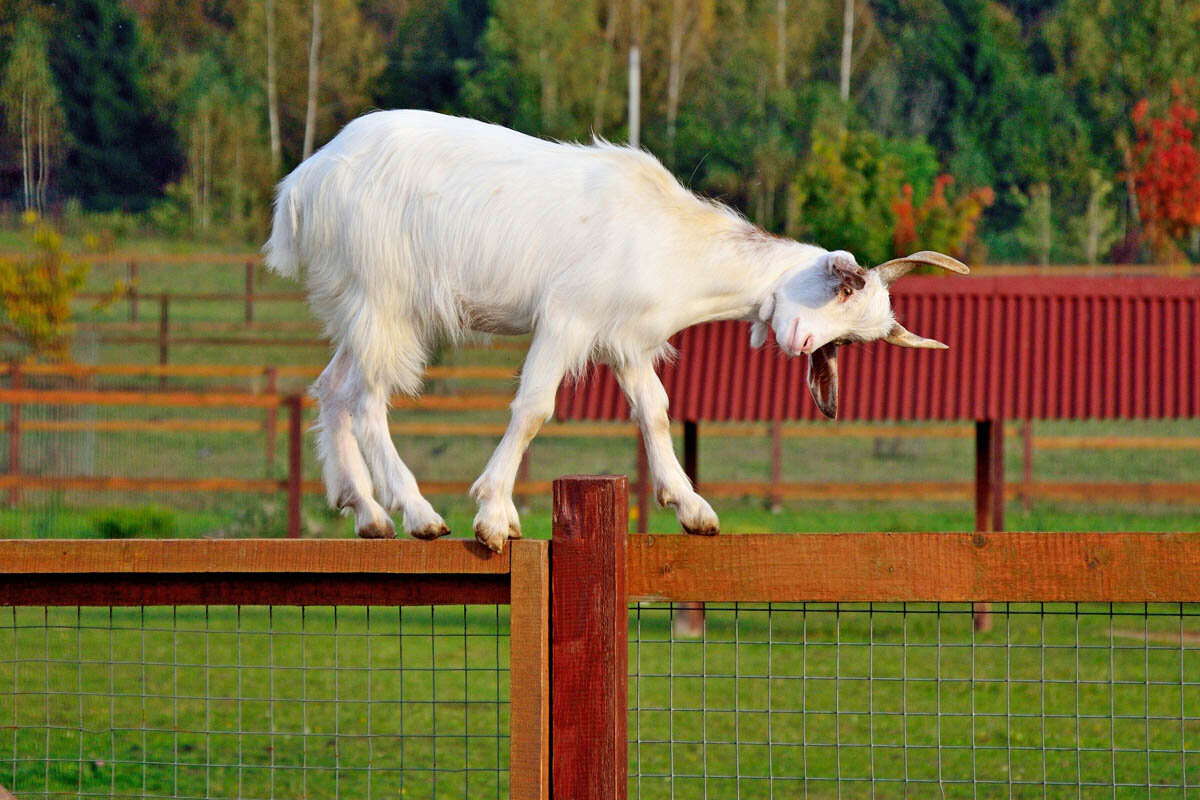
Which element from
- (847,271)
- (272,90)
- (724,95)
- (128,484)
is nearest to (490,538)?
(847,271)

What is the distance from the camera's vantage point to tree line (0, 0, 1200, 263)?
2364 cm

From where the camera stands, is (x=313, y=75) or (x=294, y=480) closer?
(x=294, y=480)

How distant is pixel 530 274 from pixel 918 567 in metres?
1.06

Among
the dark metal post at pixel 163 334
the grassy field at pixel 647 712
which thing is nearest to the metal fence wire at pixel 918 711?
the grassy field at pixel 647 712

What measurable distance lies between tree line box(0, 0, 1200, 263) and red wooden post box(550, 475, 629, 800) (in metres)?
18.0

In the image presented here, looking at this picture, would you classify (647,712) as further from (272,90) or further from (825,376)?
(272,90)

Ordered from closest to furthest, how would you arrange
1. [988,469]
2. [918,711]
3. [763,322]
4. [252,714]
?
[763,322]
[918,711]
[252,714]
[988,469]

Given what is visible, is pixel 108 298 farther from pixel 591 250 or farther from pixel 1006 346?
pixel 591 250

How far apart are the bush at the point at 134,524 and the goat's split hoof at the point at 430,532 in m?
11.5

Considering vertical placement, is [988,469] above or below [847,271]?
below

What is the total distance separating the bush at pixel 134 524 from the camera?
1404cm

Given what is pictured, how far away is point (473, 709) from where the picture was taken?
891 centimetres

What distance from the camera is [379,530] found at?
11.3 ft

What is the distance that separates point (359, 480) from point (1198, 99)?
29799 mm
